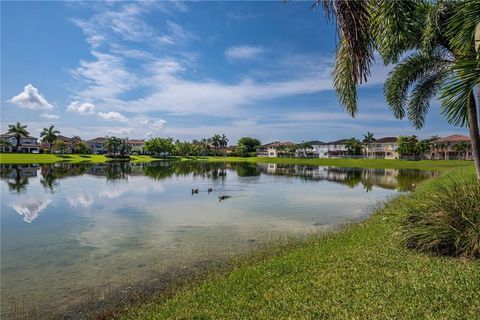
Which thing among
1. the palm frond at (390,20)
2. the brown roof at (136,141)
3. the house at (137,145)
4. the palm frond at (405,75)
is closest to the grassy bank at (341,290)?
the palm frond at (390,20)

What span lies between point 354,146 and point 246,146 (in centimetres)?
5684

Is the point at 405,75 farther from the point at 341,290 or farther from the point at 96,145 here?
the point at 96,145

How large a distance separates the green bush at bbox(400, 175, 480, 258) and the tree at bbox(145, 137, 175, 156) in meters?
135

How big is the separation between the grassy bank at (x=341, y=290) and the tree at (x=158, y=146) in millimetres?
134247

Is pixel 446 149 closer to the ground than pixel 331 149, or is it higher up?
closer to the ground

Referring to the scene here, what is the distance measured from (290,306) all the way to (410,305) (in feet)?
6.80

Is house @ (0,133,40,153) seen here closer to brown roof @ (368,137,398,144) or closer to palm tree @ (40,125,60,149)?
palm tree @ (40,125,60,149)

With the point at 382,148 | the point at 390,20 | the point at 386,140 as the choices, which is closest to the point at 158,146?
the point at 382,148

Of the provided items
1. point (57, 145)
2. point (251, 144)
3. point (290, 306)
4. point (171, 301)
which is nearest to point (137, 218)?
point (171, 301)

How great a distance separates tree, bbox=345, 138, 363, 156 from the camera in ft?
447

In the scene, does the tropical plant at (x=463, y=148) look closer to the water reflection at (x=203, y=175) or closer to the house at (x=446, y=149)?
the house at (x=446, y=149)

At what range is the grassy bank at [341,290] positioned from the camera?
213 inches

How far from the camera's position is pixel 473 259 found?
23.5 feet

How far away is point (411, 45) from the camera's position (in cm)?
1347
